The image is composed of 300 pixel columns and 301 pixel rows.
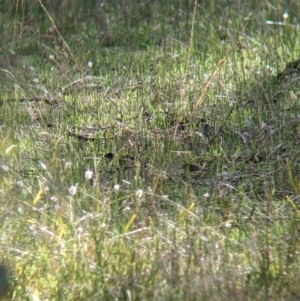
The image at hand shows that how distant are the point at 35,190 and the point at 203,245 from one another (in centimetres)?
96

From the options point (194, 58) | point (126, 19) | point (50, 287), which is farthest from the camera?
point (126, 19)

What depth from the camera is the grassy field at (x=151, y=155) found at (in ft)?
8.23

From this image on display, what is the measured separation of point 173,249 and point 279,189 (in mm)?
911

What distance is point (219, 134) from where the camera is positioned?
3.93 m

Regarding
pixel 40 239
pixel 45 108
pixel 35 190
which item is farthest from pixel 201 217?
pixel 45 108

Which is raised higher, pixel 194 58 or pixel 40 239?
pixel 194 58

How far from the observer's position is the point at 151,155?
360 centimetres

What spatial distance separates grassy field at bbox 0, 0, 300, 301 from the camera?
2.51m

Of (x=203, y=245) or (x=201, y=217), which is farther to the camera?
(x=201, y=217)

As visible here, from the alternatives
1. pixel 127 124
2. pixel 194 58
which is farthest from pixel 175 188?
pixel 194 58

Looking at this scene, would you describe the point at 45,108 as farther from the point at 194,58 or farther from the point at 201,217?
the point at 201,217

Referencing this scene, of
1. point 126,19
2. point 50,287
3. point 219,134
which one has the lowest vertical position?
point 50,287

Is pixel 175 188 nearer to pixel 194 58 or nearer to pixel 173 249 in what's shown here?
pixel 173 249

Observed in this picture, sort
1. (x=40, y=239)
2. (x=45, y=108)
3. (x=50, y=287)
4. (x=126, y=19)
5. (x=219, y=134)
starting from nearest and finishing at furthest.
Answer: (x=50, y=287)
(x=40, y=239)
(x=219, y=134)
(x=45, y=108)
(x=126, y=19)
